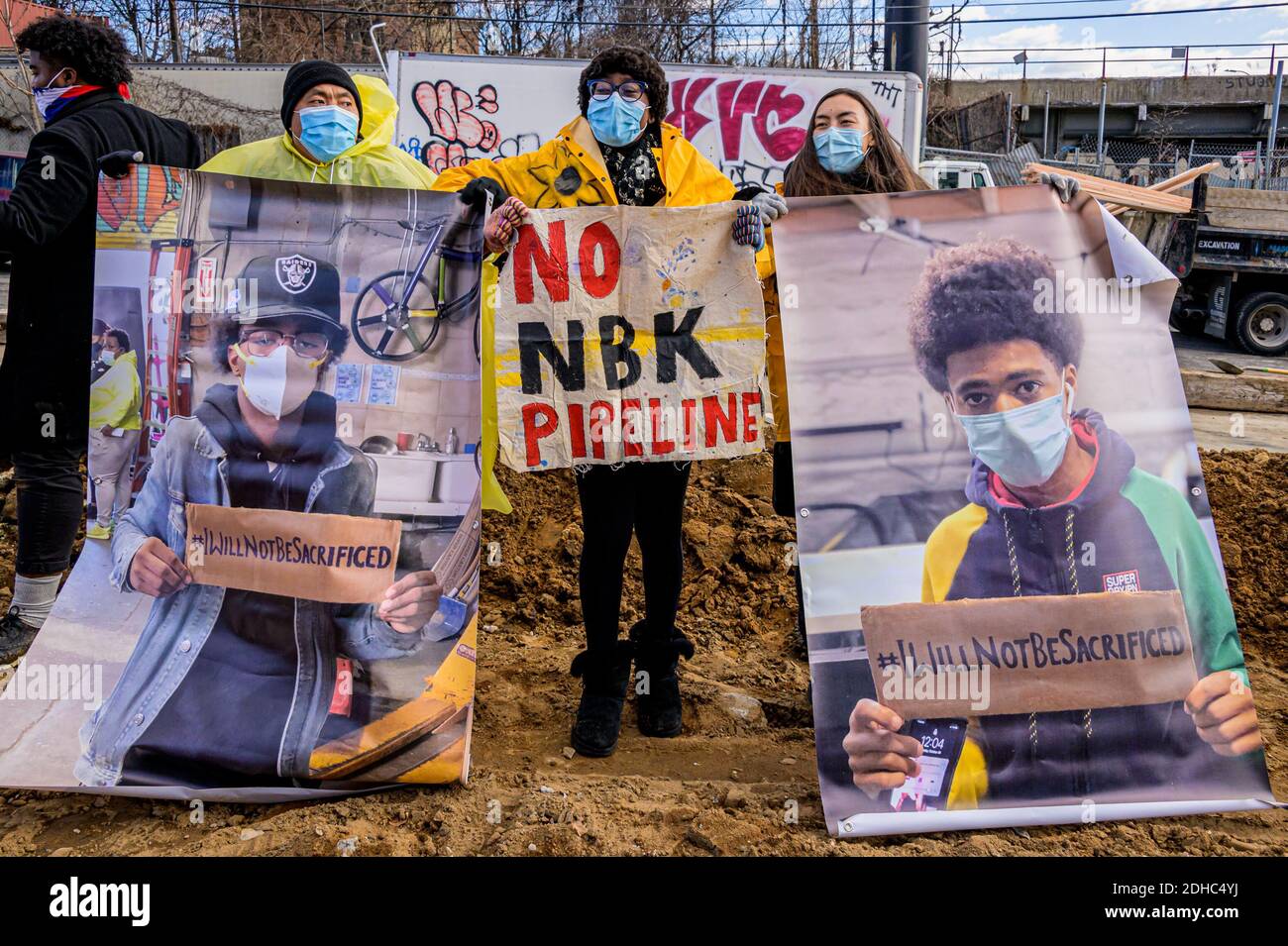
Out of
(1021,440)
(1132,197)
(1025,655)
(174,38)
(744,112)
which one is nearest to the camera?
(1025,655)

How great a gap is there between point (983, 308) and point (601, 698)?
5.40 feet

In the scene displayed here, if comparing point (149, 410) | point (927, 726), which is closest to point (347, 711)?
point (149, 410)

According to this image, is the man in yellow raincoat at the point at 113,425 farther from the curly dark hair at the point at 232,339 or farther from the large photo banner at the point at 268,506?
the curly dark hair at the point at 232,339

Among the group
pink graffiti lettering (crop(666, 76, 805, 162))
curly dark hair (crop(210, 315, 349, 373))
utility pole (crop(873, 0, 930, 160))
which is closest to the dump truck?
utility pole (crop(873, 0, 930, 160))

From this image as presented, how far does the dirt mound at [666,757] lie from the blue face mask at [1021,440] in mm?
955

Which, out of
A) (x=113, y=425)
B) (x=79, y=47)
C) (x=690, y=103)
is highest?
(x=690, y=103)

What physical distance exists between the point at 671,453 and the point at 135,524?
5.15ft

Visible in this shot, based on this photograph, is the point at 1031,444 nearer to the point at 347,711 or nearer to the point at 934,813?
the point at 934,813

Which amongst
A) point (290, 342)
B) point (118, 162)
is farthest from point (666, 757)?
point (118, 162)

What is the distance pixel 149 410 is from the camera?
308 cm

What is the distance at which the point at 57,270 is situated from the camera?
344 centimetres

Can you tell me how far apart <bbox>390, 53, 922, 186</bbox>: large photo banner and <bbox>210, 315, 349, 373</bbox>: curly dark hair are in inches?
314

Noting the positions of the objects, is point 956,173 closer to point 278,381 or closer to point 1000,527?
point 1000,527

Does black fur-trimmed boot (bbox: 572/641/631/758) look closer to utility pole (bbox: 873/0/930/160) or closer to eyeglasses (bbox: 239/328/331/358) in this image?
eyeglasses (bbox: 239/328/331/358)
